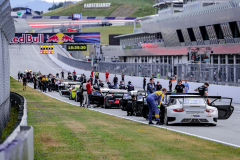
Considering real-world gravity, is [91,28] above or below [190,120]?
above

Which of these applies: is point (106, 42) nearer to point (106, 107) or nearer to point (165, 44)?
point (165, 44)

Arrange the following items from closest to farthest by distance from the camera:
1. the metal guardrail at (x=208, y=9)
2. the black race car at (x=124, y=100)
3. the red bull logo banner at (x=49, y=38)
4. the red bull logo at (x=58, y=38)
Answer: the black race car at (x=124, y=100)
the metal guardrail at (x=208, y=9)
the red bull logo banner at (x=49, y=38)
the red bull logo at (x=58, y=38)

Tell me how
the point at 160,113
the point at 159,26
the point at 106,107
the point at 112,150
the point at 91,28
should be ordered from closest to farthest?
the point at 112,150
the point at 160,113
the point at 106,107
the point at 159,26
the point at 91,28

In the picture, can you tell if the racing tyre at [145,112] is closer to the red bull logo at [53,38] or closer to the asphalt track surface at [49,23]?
the red bull logo at [53,38]

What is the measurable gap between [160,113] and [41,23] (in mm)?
135681

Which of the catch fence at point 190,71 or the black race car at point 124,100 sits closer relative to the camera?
the black race car at point 124,100

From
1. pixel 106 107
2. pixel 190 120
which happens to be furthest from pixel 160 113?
pixel 106 107

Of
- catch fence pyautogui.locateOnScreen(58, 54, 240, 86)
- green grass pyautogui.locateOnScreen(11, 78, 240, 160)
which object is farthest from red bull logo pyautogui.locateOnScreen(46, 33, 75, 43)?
green grass pyautogui.locateOnScreen(11, 78, 240, 160)

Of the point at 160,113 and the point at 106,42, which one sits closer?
the point at 160,113

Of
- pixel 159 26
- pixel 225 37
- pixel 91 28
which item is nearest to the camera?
pixel 225 37

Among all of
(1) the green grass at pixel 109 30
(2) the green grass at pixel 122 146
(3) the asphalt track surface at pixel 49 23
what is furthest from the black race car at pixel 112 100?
(3) the asphalt track surface at pixel 49 23

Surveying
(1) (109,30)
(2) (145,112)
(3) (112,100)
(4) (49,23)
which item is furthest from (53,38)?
(4) (49,23)

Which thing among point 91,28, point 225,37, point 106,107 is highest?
point 91,28

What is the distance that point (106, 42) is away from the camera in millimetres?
126562
